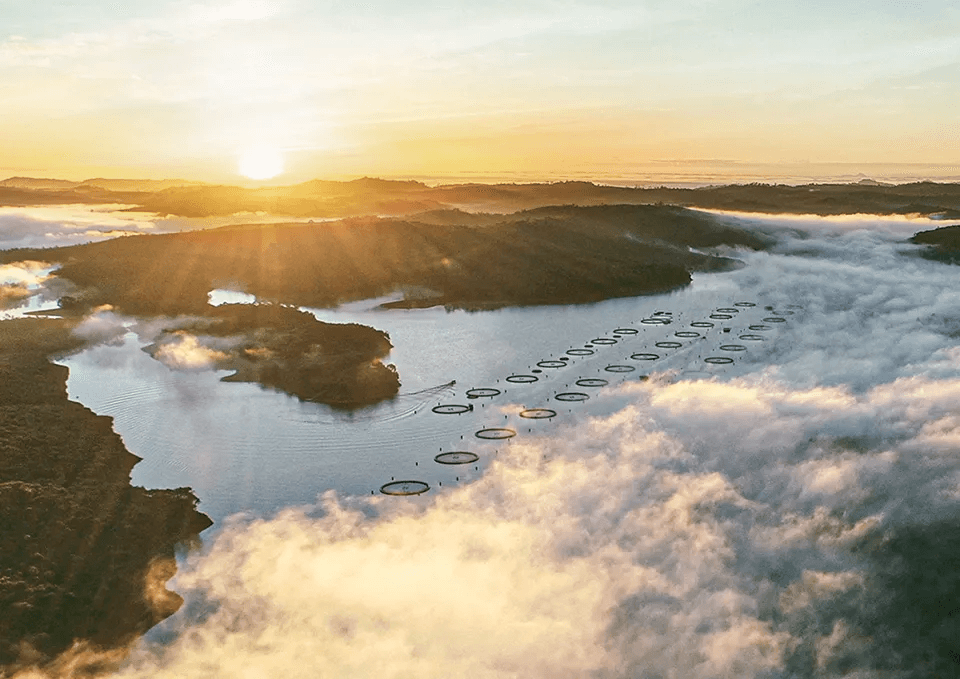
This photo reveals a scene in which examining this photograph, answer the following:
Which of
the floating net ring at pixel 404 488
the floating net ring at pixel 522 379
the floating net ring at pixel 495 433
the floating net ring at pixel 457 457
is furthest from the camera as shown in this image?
the floating net ring at pixel 522 379

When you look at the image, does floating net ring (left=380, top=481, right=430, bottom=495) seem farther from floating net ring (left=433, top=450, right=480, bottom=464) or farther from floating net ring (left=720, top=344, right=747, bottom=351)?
floating net ring (left=720, top=344, right=747, bottom=351)

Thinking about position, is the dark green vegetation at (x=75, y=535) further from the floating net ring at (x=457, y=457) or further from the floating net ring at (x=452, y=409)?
the floating net ring at (x=452, y=409)

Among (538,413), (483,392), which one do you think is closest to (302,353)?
(483,392)

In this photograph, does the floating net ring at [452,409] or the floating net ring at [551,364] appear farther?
the floating net ring at [551,364]

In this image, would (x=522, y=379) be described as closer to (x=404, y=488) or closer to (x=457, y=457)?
(x=457, y=457)

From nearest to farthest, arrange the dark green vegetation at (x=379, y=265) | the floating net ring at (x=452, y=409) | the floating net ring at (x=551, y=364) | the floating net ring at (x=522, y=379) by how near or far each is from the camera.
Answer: the floating net ring at (x=452, y=409) < the floating net ring at (x=522, y=379) < the floating net ring at (x=551, y=364) < the dark green vegetation at (x=379, y=265)

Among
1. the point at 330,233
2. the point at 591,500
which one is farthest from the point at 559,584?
the point at 330,233

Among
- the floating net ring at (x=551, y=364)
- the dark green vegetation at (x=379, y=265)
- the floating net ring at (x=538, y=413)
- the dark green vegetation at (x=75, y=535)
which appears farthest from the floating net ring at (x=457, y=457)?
the dark green vegetation at (x=379, y=265)
